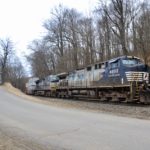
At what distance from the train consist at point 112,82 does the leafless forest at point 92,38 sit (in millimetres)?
11905

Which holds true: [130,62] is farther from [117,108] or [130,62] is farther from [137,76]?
[117,108]

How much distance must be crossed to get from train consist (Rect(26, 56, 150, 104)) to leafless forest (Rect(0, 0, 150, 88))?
39.1ft

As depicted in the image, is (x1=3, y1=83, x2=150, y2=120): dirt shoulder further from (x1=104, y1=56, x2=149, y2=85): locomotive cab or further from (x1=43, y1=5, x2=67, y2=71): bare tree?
(x1=43, y1=5, x2=67, y2=71): bare tree

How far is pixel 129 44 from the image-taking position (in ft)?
200

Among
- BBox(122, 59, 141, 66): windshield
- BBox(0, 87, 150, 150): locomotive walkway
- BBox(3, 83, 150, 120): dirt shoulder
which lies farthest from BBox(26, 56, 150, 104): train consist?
BBox(0, 87, 150, 150): locomotive walkway

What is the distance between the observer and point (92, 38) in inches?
2793

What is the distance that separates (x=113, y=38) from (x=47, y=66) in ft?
131

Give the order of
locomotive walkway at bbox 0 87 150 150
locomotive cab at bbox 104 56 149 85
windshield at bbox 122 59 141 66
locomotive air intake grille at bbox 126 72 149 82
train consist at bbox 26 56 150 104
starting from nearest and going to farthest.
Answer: locomotive walkway at bbox 0 87 150 150, train consist at bbox 26 56 150 104, locomotive air intake grille at bbox 126 72 149 82, locomotive cab at bbox 104 56 149 85, windshield at bbox 122 59 141 66

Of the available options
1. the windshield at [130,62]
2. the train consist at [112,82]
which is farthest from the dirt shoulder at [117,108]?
the windshield at [130,62]

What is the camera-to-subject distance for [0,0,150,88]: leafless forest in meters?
56.1

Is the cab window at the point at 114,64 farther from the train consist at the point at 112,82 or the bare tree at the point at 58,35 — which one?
the bare tree at the point at 58,35

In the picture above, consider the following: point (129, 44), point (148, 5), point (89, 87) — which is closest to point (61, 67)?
point (129, 44)

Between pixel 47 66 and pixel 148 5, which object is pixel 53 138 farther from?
pixel 47 66

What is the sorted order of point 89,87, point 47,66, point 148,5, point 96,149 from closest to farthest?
point 96,149, point 89,87, point 148,5, point 47,66
